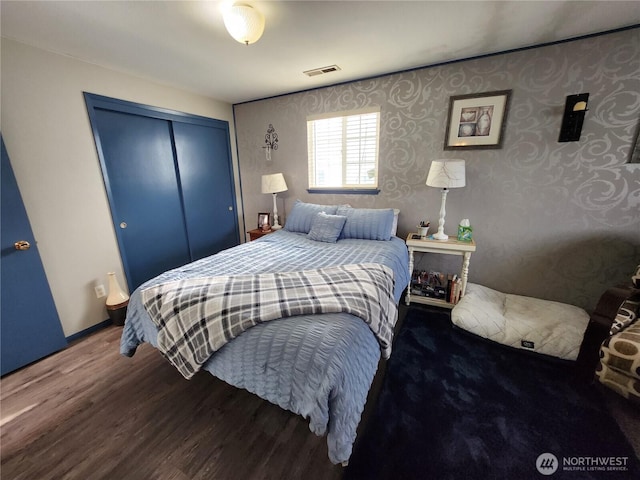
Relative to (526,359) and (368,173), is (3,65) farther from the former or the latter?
(526,359)

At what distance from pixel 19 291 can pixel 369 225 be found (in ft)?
9.14

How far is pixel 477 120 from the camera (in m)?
2.31

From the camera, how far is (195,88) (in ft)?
9.29

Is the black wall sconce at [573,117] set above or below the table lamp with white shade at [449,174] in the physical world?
above

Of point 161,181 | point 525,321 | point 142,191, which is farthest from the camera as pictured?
point 161,181

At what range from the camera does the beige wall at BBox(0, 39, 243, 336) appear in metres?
1.80

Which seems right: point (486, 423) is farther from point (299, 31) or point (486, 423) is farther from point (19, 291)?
point (19, 291)

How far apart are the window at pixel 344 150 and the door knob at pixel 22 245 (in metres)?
2.56

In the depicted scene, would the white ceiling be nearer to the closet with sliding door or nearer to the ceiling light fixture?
the ceiling light fixture

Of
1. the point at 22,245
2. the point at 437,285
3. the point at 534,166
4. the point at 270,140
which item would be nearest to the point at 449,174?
the point at 534,166

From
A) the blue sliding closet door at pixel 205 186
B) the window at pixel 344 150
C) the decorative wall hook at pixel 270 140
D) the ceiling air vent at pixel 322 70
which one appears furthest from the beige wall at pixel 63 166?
the window at pixel 344 150

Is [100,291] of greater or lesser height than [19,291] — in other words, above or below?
below

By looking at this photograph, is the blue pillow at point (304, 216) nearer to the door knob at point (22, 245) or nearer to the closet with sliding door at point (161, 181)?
the closet with sliding door at point (161, 181)

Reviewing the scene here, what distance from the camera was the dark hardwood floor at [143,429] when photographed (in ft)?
3.89
